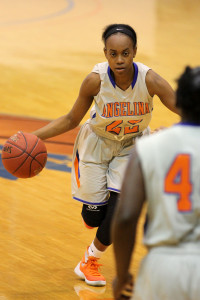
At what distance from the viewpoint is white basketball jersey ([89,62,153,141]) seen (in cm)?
431

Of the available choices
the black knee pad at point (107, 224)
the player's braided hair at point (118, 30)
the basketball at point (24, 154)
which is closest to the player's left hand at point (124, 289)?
the black knee pad at point (107, 224)

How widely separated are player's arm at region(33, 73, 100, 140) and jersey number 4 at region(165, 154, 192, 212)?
86.0 inches

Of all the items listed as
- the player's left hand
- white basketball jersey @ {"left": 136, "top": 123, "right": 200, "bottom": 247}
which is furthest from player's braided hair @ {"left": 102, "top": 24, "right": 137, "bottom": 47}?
the player's left hand

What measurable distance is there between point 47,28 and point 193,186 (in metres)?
14.0

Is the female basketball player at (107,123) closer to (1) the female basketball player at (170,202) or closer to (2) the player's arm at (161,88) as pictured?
(2) the player's arm at (161,88)

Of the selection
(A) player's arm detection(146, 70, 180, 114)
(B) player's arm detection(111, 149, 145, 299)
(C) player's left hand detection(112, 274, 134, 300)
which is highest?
(A) player's arm detection(146, 70, 180, 114)

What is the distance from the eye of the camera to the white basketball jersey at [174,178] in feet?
7.23

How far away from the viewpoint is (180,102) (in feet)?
7.48

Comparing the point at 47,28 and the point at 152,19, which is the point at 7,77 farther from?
the point at 152,19

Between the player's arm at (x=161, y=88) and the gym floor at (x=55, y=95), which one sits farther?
the gym floor at (x=55, y=95)

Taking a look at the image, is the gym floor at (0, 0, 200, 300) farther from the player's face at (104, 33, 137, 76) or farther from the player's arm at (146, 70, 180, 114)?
the player's face at (104, 33, 137, 76)

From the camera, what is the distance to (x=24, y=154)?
4363 mm

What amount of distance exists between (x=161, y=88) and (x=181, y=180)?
2141 millimetres

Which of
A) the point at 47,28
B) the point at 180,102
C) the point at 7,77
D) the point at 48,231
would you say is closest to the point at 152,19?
the point at 47,28
